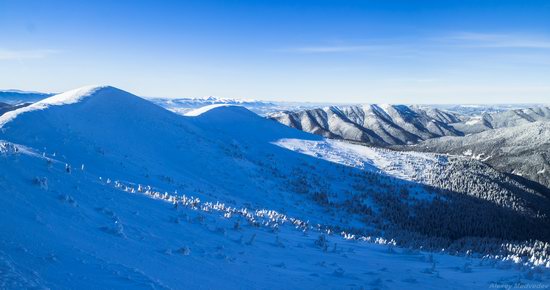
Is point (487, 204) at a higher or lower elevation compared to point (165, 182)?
lower

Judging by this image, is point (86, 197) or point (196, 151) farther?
point (196, 151)

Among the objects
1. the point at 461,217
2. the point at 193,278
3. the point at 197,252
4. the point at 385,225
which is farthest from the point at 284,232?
the point at 461,217

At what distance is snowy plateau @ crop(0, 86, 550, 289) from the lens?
10.2m

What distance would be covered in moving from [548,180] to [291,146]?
18145 centimetres

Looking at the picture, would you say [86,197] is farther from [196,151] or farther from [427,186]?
[427,186]

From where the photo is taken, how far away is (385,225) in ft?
144

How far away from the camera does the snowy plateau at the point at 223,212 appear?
1016 cm

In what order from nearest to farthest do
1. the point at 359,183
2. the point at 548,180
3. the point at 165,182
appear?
the point at 165,182
the point at 359,183
the point at 548,180

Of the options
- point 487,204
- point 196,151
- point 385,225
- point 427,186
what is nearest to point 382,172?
point 427,186

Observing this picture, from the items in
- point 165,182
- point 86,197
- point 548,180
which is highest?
point 86,197

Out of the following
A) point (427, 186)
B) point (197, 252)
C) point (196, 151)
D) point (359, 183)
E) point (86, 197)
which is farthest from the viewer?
point (427, 186)

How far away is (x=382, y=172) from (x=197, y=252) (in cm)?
6398

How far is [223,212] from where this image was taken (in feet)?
64.6

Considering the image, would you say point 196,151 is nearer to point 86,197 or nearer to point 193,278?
point 86,197
